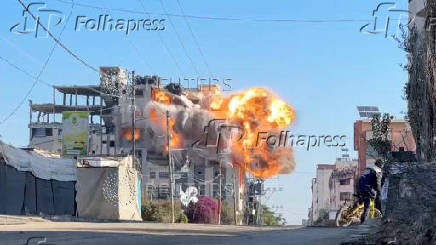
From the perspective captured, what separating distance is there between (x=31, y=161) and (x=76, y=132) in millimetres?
52216

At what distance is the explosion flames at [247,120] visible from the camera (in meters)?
49.1

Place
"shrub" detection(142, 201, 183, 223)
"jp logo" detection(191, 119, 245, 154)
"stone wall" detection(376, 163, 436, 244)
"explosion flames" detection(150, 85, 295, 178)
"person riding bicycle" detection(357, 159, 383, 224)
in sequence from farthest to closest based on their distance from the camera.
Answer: "jp logo" detection(191, 119, 245, 154), "explosion flames" detection(150, 85, 295, 178), "shrub" detection(142, 201, 183, 223), "person riding bicycle" detection(357, 159, 383, 224), "stone wall" detection(376, 163, 436, 244)

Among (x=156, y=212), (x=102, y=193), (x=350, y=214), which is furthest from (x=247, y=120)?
(x=350, y=214)

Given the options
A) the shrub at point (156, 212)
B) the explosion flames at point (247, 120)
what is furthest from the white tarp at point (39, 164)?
the explosion flames at point (247, 120)

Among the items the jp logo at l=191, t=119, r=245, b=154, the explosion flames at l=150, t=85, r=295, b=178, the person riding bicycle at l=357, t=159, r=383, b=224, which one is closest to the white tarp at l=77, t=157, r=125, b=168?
the explosion flames at l=150, t=85, r=295, b=178

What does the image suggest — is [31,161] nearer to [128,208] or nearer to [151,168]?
[128,208]

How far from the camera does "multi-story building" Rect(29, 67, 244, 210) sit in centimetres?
7019

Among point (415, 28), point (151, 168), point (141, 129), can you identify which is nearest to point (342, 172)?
point (151, 168)

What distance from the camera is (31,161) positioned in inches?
1174

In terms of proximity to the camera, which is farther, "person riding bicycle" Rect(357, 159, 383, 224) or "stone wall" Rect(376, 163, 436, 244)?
"person riding bicycle" Rect(357, 159, 383, 224)

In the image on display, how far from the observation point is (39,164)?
30781 mm

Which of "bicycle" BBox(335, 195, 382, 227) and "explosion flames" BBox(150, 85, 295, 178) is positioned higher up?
"explosion flames" BBox(150, 85, 295, 178)

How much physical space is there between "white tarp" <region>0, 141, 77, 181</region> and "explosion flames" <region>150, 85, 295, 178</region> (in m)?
19.1

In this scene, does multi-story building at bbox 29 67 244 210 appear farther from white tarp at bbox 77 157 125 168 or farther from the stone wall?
the stone wall
